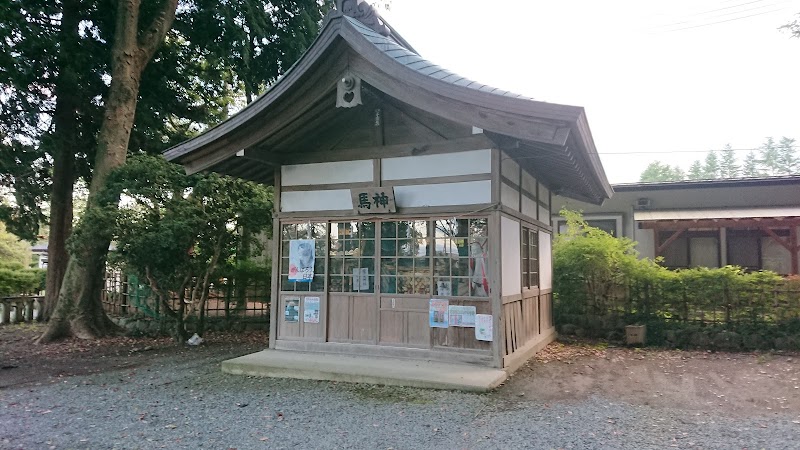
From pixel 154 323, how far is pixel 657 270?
1129 cm

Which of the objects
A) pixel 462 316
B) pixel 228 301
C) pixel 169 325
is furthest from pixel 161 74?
pixel 462 316

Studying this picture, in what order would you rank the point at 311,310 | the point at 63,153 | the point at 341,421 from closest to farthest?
1. the point at 341,421
2. the point at 311,310
3. the point at 63,153

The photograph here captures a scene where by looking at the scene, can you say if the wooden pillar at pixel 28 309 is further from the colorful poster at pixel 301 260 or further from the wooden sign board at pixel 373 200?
the wooden sign board at pixel 373 200

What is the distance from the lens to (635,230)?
16703 millimetres

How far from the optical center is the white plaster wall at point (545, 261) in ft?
33.3

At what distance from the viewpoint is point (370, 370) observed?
696 cm

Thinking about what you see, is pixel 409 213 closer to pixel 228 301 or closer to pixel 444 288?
pixel 444 288

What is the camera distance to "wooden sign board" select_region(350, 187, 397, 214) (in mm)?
7707

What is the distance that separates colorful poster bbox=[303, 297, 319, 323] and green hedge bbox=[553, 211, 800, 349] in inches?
A: 229

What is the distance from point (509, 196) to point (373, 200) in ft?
6.86

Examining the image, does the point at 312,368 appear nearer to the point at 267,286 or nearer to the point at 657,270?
the point at 267,286

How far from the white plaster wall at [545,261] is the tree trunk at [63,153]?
10792mm

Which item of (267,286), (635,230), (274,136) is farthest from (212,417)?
(635,230)

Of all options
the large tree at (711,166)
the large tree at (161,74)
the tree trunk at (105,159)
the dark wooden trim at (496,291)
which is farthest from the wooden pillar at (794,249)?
the large tree at (711,166)
